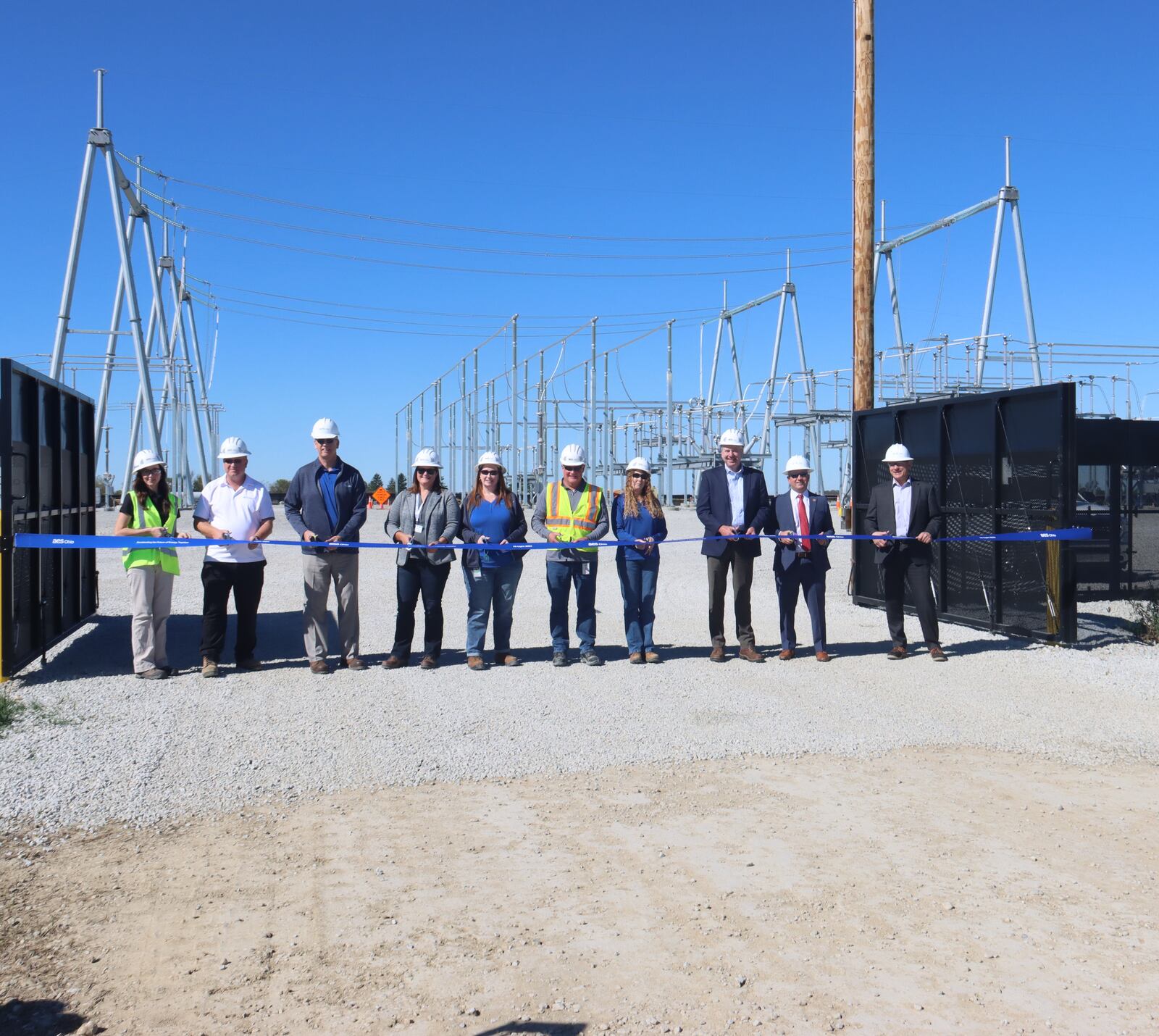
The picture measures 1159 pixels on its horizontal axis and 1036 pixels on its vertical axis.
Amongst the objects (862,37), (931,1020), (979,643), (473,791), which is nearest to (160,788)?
(473,791)

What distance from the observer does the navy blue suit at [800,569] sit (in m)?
9.38

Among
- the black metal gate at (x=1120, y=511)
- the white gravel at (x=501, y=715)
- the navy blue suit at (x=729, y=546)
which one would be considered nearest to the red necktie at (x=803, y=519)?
the navy blue suit at (x=729, y=546)

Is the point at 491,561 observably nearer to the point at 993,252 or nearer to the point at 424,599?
the point at 424,599

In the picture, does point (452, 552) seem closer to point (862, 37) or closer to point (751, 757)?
point (751, 757)

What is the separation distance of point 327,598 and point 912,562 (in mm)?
5074

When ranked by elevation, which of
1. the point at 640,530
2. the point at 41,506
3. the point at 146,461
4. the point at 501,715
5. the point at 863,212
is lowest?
the point at 501,715

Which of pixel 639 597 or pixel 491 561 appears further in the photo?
pixel 639 597

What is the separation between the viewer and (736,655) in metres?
9.60

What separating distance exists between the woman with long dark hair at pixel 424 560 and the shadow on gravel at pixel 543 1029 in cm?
572

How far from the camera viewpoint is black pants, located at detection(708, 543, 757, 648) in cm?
930

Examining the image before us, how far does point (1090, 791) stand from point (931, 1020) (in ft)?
9.37

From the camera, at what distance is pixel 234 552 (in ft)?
28.1

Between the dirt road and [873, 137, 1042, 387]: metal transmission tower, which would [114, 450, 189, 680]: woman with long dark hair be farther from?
[873, 137, 1042, 387]: metal transmission tower

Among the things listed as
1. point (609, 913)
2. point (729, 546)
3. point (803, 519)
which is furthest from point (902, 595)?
point (609, 913)
